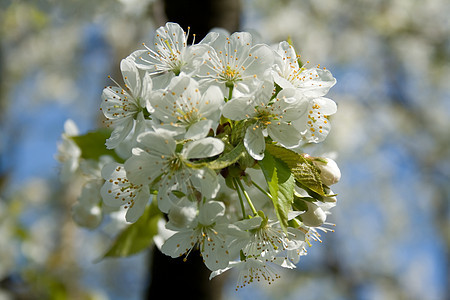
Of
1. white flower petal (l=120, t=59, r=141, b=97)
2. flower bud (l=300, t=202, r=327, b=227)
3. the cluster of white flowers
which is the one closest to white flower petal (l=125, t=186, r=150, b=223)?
A: the cluster of white flowers

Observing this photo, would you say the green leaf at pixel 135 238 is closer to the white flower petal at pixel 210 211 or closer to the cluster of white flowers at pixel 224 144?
the cluster of white flowers at pixel 224 144

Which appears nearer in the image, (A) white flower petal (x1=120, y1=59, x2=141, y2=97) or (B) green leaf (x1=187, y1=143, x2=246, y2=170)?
(B) green leaf (x1=187, y1=143, x2=246, y2=170)

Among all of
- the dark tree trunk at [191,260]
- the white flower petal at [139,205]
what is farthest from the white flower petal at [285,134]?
the dark tree trunk at [191,260]

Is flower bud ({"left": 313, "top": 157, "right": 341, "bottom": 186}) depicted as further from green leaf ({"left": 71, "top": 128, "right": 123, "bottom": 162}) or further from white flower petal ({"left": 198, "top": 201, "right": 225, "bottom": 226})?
green leaf ({"left": 71, "top": 128, "right": 123, "bottom": 162})

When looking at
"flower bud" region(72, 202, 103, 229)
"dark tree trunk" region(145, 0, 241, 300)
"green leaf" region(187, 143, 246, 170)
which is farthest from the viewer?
"dark tree trunk" region(145, 0, 241, 300)

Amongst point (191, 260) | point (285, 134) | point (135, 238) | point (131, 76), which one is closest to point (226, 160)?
point (285, 134)

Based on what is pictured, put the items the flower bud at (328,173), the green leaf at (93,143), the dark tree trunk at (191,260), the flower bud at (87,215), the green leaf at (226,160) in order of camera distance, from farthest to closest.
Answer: the dark tree trunk at (191,260) < the green leaf at (93,143) < the flower bud at (87,215) < the flower bud at (328,173) < the green leaf at (226,160)
